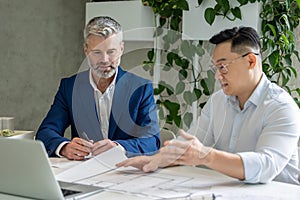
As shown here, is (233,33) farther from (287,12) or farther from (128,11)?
Result: (128,11)

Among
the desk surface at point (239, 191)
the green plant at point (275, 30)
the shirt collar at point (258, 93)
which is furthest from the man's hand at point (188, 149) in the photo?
the green plant at point (275, 30)

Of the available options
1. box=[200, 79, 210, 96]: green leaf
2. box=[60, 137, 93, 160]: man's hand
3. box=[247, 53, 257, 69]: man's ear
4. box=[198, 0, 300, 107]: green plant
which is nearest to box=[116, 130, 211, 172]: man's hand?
box=[200, 79, 210, 96]: green leaf

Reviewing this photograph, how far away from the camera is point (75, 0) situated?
4539mm

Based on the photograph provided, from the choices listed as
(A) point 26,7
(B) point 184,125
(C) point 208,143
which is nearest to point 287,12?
(C) point 208,143

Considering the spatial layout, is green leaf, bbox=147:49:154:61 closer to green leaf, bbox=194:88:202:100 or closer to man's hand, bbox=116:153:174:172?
green leaf, bbox=194:88:202:100

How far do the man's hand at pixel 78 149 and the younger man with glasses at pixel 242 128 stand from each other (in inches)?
7.4

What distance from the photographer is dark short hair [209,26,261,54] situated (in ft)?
6.74

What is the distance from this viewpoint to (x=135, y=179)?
1.81 m

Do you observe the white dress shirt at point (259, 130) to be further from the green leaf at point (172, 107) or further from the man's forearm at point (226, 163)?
the green leaf at point (172, 107)

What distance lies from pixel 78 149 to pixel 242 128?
0.68 meters

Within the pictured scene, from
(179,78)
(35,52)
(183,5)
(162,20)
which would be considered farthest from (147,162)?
(35,52)

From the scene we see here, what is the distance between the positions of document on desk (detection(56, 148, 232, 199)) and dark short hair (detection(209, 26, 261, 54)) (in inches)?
21.5

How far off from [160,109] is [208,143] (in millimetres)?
288

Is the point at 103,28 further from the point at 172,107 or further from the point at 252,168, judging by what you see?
the point at 252,168
